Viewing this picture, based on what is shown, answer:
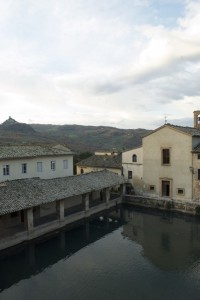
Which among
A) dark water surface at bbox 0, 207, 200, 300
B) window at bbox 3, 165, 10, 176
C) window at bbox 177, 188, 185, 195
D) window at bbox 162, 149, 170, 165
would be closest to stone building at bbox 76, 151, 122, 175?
window at bbox 162, 149, 170, 165

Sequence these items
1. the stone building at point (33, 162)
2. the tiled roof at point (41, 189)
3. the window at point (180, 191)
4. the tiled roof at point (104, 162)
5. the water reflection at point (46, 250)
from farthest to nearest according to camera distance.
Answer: the tiled roof at point (104, 162) → the window at point (180, 191) → the stone building at point (33, 162) → the tiled roof at point (41, 189) → the water reflection at point (46, 250)

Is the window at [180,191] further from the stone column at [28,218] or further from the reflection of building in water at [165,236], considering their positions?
the stone column at [28,218]

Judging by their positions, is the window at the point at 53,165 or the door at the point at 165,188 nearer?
the window at the point at 53,165

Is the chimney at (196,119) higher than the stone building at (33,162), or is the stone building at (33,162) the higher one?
the chimney at (196,119)

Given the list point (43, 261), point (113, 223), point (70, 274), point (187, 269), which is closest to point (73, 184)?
point (113, 223)

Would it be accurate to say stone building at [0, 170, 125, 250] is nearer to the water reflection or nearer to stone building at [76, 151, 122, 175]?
the water reflection

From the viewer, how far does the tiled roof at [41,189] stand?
2505 cm

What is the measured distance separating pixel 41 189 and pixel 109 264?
1075 cm

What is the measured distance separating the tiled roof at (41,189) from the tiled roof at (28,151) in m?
3.43

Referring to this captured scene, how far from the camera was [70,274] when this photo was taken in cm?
2055

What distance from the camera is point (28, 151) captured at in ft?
114

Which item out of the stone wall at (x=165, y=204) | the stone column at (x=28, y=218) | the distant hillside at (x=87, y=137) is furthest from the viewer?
the distant hillside at (x=87, y=137)

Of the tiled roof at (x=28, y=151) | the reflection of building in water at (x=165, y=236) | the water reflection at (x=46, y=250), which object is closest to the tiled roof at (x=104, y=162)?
the tiled roof at (x=28, y=151)

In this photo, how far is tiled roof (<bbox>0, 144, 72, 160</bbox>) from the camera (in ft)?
105
